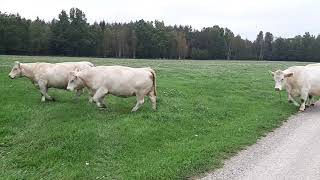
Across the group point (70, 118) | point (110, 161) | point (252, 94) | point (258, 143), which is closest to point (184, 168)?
point (110, 161)

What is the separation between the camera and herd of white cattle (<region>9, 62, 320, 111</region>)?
59.9 ft

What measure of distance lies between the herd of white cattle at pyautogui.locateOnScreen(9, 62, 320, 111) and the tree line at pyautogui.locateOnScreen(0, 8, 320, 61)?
249 feet

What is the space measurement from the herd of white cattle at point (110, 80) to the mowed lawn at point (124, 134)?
67cm

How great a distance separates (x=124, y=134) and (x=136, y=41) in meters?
107

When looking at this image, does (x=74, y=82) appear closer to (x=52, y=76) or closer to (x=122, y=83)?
(x=52, y=76)

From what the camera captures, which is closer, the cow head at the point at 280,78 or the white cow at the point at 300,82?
the white cow at the point at 300,82

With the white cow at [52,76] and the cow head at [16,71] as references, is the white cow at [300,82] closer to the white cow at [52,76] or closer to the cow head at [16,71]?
the white cow at [52,76]

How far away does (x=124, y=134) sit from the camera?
47.7 ft

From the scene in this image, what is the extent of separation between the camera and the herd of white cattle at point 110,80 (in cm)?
1827

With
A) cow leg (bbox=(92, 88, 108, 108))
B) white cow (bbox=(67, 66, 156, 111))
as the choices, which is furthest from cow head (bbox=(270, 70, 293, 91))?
cow leg (bbox=(92, 88, 108, 108))

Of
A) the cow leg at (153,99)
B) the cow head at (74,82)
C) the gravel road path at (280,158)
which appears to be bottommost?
the gravel road path at (280,158)

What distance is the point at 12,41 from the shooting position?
310 ft

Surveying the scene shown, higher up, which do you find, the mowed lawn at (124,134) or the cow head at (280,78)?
the cow head at (280,78)

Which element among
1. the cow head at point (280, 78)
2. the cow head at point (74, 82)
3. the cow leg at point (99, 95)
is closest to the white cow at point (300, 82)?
the cow head at point (280, 78)
